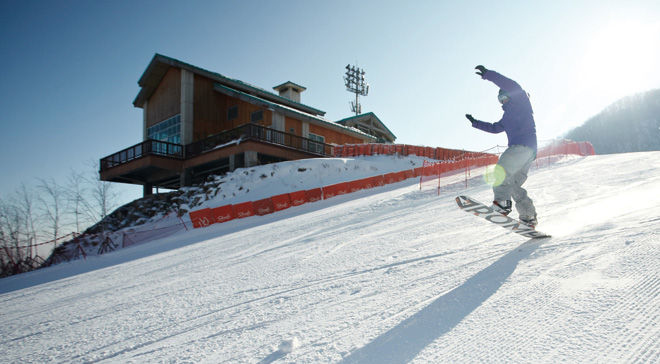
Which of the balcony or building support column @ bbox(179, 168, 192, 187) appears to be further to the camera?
building support column @ bbox(179, 168, 192, 187)

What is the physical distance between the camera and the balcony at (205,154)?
21859 millimetres

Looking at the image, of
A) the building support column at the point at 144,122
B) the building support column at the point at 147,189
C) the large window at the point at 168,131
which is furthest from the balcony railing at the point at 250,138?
the building support column at the point at 144,122

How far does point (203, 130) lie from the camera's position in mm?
26203

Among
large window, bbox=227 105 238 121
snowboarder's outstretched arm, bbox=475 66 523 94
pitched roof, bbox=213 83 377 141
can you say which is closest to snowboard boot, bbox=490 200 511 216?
snowboarder's outstretched arm, bbox=475 66 523 94

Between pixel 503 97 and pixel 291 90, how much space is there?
29.3 meters

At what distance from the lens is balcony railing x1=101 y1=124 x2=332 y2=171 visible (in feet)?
72.1

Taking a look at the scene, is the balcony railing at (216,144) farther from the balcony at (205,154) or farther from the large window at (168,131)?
the large window at (168,131)

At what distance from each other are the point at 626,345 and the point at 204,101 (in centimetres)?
2765

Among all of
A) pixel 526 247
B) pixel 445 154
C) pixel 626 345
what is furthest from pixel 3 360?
pixel 445 154

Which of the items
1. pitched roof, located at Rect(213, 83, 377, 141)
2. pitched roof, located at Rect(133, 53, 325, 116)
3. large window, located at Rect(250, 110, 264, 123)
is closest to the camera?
pitched roof, located at Rect(213, 83, 377, 141)

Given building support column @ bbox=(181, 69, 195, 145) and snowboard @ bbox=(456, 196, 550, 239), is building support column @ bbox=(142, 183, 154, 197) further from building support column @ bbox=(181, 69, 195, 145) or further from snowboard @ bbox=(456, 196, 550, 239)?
snowboard @ bbox=(456, 196, 550, 239)

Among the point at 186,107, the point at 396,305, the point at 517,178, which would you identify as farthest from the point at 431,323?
the point at 186,107

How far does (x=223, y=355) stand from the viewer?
2.16 metres

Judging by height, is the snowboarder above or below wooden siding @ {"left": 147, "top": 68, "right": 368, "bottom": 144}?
below
